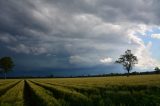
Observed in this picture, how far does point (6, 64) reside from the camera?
17562cm

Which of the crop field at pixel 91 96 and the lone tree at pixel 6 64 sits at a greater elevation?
the lone tree at pixel 6 64

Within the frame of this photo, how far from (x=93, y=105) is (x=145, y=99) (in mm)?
3539

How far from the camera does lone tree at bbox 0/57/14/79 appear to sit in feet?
576

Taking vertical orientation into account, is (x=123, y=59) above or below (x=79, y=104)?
above

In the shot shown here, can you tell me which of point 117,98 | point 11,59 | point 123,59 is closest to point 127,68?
point 123,59

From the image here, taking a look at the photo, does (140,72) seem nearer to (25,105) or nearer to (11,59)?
(11,59)

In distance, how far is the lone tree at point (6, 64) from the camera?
175500 mm

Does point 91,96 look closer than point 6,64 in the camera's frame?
Yes

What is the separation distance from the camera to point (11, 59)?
17925 centimetres

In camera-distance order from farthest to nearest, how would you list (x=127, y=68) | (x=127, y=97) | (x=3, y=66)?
(x=3, y=66), (x=127, y=68), (x=127, y=97)

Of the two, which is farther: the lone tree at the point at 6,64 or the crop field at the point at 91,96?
the lone tree at the point at 6,64

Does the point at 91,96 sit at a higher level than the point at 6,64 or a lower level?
lower

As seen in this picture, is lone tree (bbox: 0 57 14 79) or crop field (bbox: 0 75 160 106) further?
lone tree (bbox: 0 57 14 79)

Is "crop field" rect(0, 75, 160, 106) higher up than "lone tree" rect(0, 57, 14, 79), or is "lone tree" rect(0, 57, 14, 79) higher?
"lone tree" rect(0, 57, 14, 79)
